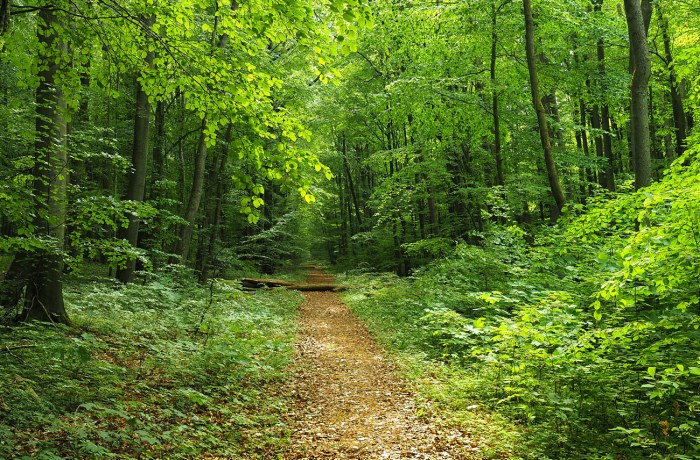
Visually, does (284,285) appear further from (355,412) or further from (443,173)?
(355,412)

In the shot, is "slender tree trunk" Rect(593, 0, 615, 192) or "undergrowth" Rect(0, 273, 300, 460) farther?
"slender tree trunk" Rect(593, 0, 615, 192)

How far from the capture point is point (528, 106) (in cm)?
1536

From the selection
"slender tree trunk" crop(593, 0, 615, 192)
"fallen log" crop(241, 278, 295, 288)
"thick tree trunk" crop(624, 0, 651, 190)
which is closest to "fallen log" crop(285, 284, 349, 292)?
"fallen log" crop(241, 278, 295, 288)

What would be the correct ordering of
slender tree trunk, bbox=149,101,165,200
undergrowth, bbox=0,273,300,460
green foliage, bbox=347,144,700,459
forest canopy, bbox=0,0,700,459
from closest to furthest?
undergrowth, bbox=0,273,300,460, green foliage, bbox=347,144,700,459, forest canopy, bbox=0,0,700,459, slender tree trunk, bbox=149,101,165,200

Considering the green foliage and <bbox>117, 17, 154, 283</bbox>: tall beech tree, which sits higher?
<bbox>117, 17, 154, 283</bbox>: tall beech tree

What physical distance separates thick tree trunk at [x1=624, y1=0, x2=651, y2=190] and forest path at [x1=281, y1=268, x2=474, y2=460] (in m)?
6.22

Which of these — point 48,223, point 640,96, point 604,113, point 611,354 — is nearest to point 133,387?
point 48,223

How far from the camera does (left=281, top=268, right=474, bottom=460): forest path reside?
16.7 ft

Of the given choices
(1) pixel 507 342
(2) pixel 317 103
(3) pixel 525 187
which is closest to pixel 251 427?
(1) pixel 507 342

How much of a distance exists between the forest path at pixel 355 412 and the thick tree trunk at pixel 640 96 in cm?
622

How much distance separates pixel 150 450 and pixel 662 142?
98.3 ft

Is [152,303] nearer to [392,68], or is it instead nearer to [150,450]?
[150,450]

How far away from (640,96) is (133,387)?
10.0 metres

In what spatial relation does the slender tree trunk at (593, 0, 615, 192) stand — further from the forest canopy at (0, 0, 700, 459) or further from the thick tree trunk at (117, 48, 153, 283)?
the thick tree trunk at (117, 48, 153, 283)
